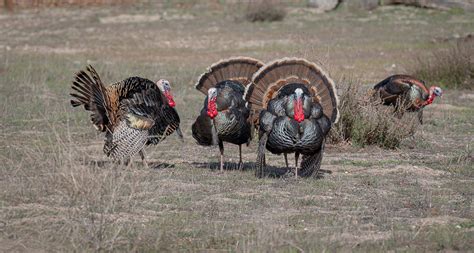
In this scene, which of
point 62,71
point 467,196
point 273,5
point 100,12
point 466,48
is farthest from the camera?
point 100,12

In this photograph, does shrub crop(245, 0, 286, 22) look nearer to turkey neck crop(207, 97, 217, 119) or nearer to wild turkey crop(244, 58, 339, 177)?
wild turkey crop(244, 58, 339, 177)

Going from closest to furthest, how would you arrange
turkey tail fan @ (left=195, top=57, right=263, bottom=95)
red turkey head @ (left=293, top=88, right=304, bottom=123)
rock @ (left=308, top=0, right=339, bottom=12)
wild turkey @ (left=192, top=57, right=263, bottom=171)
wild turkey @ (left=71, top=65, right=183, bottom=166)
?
red turkey head @ (left=293, top=88, right=304, bottom=123) < wild turkey @ (left=71, top=65, right=183, bottom=166) < wild turkey @ (left=192, top=57, right=263, bottom=171) < turkey tail fan @ (left=195, top=57, right=263, bottom=95) < rock @ (left=308, top=0, right=339, bottom=12)

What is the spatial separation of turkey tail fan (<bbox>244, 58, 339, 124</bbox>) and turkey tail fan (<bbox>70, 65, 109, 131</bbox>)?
1.43 m

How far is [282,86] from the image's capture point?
361 inches

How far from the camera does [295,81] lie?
9.22 metres

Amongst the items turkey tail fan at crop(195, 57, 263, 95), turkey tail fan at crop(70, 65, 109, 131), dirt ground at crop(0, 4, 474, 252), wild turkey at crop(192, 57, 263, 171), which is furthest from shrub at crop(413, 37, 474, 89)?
turkey tail fan at crop(70, 65, 109, 131)

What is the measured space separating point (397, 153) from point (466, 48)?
5.45m

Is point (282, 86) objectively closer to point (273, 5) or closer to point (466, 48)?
point (466, 48)

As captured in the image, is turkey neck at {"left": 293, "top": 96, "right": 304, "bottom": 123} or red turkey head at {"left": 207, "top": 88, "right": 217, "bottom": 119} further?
red turkey head at {"left": 207, "top": 88, "right": 217, "bottom": 119}

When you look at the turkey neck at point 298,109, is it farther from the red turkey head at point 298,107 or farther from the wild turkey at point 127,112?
the wild turkey at point 127,112

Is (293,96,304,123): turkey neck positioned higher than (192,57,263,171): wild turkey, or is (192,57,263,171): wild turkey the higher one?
(293,96,304,123): turkey neck

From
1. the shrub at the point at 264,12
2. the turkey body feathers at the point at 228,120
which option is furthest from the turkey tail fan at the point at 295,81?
the shrub at the point at 264,12

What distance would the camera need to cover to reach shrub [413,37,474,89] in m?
15.6

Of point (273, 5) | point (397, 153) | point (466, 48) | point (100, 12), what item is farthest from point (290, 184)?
point (100, 12)
